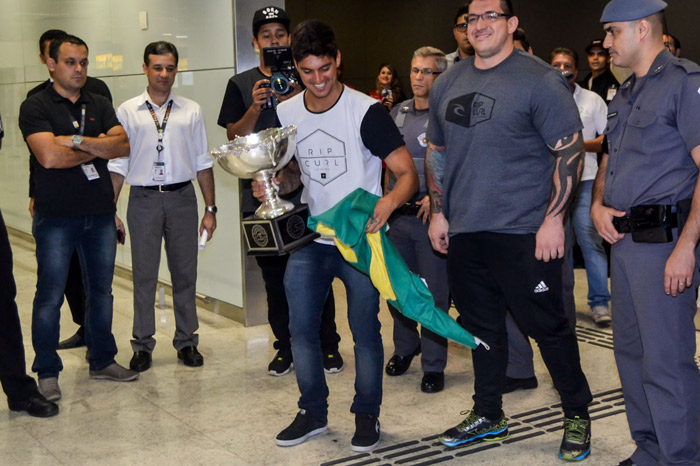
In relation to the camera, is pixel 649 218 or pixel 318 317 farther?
pixel 318 317

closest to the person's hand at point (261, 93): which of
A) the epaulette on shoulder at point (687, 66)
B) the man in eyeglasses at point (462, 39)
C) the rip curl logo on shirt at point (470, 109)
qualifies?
the man in eyeglasses at point (462, 39)

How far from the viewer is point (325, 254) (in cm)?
358

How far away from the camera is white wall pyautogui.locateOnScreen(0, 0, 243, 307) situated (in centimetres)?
579

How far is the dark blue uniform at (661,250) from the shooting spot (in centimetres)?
296

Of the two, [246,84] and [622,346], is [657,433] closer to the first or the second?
[622,346]

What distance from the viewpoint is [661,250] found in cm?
302

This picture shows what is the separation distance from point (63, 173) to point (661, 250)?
2.83 metres

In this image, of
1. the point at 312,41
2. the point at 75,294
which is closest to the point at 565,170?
the point at 312,41

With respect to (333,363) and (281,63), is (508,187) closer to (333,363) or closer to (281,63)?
(281,63)

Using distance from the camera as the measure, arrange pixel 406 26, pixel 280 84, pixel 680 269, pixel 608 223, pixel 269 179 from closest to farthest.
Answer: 1. pixel 680 269
2. pixel 608 223
3. pixel 269 179
4. pixel 280 84
5. pixel 406 26

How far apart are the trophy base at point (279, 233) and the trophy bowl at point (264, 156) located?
0.10 feet

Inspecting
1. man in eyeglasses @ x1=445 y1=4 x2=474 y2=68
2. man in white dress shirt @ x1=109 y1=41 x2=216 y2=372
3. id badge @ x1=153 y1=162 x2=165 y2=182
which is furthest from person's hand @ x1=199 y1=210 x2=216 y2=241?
man in eyeglasses @ x1=445 y1=4 x2=474 y2=68

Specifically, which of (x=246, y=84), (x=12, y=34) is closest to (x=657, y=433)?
(x=246, y=84)

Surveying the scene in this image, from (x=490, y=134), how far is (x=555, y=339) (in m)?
0.85
